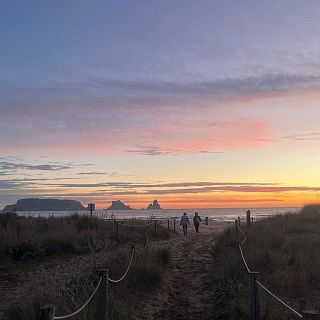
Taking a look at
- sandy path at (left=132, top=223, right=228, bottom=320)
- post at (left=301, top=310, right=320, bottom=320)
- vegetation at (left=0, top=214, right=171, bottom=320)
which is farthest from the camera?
sandy path at (left=132, top=223, right=228, bottom=320)

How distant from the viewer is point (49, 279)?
11.3 meters

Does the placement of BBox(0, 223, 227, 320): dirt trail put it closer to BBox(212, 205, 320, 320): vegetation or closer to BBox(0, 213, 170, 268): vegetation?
BBox(212, 205, 320, 320): vegetation

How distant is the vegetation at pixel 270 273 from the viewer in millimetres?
10430

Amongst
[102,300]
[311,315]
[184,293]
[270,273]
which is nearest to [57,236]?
[184,293]

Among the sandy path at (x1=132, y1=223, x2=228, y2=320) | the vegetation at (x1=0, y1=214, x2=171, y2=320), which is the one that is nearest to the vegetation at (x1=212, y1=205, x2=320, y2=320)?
the sandy path at (x1=132, y1=223, x2=228, y2=320)

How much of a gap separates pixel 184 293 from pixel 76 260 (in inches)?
275

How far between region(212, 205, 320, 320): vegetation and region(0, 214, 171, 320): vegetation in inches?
76.7

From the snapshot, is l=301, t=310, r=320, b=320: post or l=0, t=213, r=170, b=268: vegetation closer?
l=301, t=310, r=320, b=320: post

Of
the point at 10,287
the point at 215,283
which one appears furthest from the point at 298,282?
the point at 10,287

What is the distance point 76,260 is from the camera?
1897cm

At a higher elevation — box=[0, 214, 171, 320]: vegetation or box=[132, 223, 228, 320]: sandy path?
box=[0, 214, 171, 320]: vegetation

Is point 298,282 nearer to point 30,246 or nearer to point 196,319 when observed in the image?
point 196,319

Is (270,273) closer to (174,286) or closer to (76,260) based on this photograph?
(174,286)

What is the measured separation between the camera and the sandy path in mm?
11102
